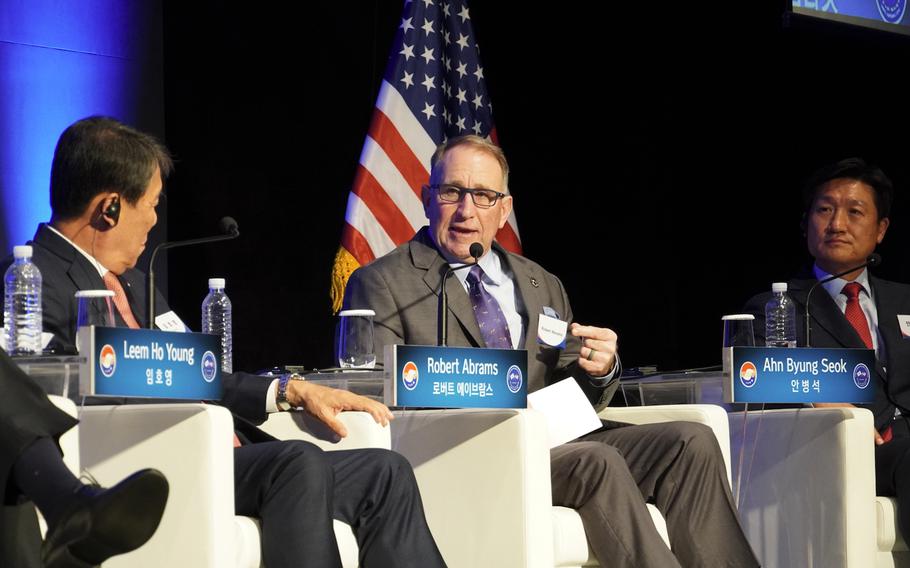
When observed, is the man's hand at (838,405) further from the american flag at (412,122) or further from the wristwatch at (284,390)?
the american flag at (412,122)

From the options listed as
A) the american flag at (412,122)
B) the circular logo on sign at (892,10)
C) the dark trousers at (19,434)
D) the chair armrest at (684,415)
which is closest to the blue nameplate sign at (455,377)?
the chair armrest at (684,415)

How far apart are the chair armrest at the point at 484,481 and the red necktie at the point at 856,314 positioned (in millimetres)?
1562

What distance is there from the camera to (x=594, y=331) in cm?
335

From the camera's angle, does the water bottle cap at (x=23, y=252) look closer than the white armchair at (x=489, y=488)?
Yes

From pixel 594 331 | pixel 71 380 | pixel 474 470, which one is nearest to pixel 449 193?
pixel 594 331

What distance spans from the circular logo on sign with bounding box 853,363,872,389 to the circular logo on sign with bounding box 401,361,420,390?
4.30 ft

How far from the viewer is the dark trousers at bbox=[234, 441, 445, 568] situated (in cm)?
252

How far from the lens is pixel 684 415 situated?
3.46 metres

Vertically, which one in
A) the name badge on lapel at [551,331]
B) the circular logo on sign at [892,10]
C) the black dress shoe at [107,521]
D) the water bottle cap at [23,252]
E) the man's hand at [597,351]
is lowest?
the black dress shoe at [107,521]

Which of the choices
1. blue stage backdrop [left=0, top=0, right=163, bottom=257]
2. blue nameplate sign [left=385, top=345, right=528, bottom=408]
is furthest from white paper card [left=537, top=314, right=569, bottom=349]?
blue stage backdrop [left=0, top=0, right=163, bottom=257]

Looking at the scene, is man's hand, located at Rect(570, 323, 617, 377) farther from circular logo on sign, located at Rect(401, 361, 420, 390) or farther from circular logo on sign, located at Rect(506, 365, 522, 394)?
circular logo on sign, located at Rect(401, 361, 420, 390)

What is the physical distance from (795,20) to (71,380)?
3.33 m

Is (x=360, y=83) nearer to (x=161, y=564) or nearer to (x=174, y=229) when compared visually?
(x=174, y=229)

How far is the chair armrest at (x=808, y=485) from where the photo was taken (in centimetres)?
344
